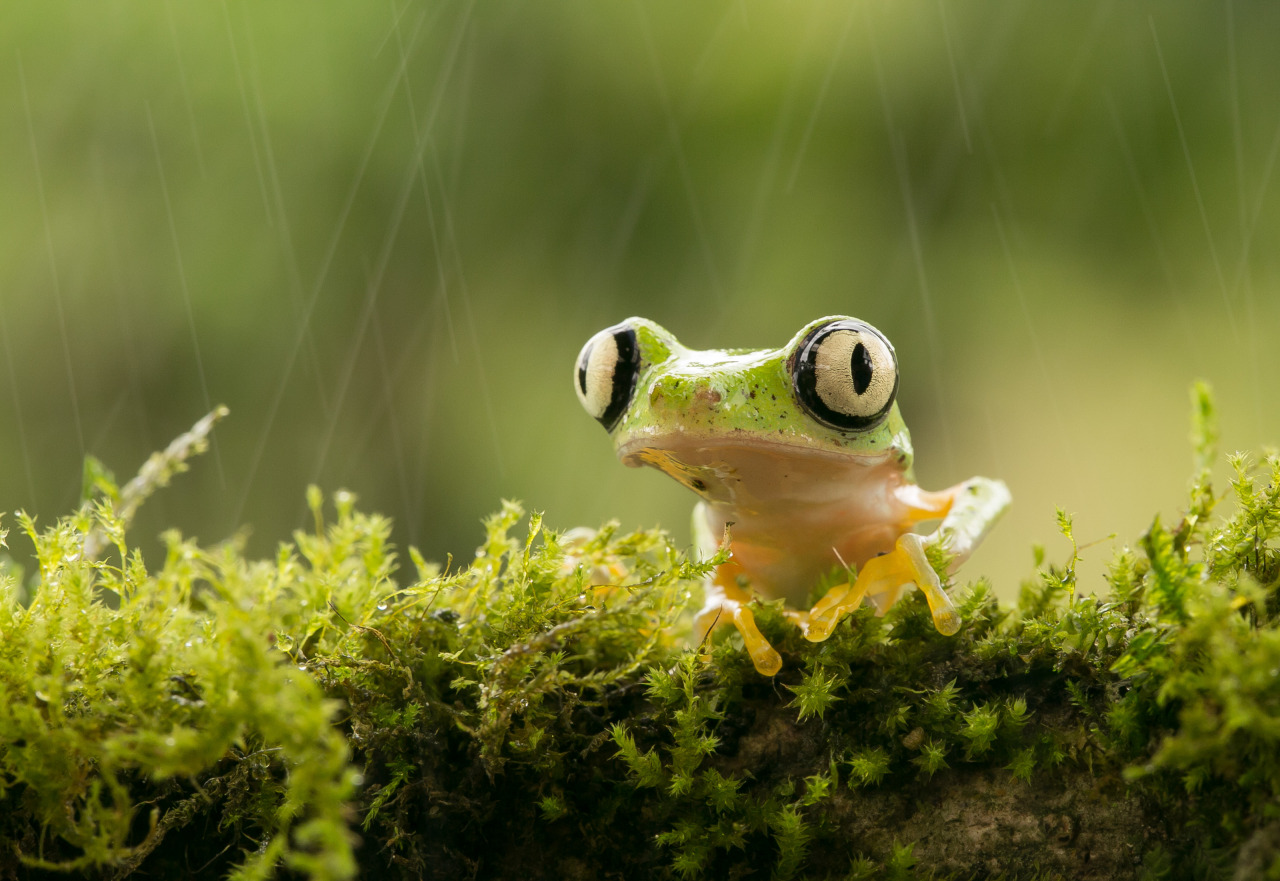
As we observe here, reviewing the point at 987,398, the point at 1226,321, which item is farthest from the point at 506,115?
the point at 1226,321

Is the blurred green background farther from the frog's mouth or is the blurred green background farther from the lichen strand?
the lichen strand

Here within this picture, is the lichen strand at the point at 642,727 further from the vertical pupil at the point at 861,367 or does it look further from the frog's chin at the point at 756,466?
the vertical pupil at the point at 861,367

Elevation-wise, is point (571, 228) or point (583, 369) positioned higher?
point (571, 228)

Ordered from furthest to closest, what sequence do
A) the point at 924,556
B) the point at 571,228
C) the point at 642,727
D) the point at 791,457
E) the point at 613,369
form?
the point at 571,228 → the point at 613,369 → the point at 791,457 → the point at 924,556 → the point at 642,727

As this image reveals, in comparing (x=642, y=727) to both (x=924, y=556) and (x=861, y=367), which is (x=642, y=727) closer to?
(x=924, y=556)

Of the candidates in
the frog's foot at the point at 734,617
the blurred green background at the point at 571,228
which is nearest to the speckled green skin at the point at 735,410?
the frog's foot at the point at 734,617

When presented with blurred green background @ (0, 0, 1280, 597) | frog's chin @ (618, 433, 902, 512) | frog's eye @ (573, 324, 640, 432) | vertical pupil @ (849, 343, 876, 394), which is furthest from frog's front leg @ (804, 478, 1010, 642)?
blurred green background @ (0, 0, 1280, 597)

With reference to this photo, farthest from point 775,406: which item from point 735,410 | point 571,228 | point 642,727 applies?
point 571,228
